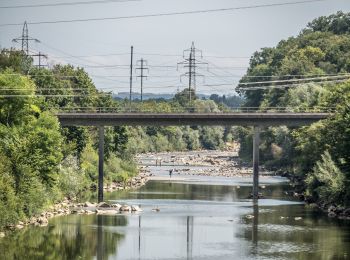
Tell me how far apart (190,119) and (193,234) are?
1558 inches

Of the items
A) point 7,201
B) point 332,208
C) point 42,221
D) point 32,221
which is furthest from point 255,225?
point 7,201

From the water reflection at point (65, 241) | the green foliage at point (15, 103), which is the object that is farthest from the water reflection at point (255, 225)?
the green foliage at point (15, 103)

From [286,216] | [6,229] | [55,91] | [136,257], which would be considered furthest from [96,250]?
[55,91]

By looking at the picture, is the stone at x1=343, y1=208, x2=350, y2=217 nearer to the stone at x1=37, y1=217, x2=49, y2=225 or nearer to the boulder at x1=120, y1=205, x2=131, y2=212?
the boulder at x1=120, y1=205, x2=131, y2=212

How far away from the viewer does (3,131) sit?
118 metres

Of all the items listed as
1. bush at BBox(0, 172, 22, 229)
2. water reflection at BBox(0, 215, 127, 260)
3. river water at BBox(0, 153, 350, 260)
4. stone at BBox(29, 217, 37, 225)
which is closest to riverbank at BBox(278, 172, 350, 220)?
river water at BBox(0, 153, 350, 260)

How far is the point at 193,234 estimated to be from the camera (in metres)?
102

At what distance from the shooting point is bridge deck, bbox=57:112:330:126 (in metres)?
138

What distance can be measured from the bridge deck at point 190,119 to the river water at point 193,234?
1016 centimetres

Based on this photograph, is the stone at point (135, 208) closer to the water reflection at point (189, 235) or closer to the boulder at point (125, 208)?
the boulder at point (125, 208)

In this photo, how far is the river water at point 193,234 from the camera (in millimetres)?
90312

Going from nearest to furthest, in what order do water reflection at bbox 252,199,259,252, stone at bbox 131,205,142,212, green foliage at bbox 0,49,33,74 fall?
water reflection at bbox 252,199,259,252, stone at bbox 131,205,142,212, green foliage at bbox 0,49,33,74

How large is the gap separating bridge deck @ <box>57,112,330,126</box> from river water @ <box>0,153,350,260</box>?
10156 millimetres

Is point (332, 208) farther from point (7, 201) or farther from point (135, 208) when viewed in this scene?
point (7, 201)
